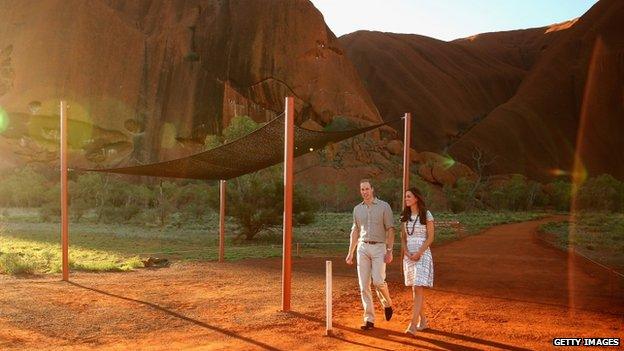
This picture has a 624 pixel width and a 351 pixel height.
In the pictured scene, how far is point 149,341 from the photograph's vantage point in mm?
5461

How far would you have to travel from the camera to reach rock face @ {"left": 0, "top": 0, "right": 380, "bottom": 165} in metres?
41.9

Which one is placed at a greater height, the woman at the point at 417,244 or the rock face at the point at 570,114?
the rock face at the point at 570,114

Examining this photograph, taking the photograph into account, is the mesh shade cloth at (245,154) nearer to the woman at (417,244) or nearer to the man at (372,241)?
the man at (372,241)

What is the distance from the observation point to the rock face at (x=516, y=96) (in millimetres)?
59531

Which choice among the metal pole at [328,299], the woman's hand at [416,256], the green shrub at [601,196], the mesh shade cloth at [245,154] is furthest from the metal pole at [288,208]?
the green shrub at [601,196]

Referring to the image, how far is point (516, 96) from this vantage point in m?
69.8

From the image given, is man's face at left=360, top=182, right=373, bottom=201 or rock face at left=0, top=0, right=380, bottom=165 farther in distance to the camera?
rock face at left=0, top=0, right=380, bottom=165

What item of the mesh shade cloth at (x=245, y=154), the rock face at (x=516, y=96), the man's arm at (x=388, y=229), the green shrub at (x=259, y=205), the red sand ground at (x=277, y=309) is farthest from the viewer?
the rock face at (x=516, y=96)

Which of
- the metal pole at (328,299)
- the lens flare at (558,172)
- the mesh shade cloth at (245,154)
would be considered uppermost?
the lens flare at (558,172)

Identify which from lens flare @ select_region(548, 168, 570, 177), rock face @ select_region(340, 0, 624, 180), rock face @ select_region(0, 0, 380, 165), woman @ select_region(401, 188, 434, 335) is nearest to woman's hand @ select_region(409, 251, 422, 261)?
woman @ select_region(401, 188, 434, 335)

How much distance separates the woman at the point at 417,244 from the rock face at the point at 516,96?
175ft

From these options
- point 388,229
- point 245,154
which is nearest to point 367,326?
point 388,229

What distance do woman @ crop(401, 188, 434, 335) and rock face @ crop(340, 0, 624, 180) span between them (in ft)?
175

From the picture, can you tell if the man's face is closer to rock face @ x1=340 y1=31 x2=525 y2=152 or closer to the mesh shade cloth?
the mesh shade cloth
